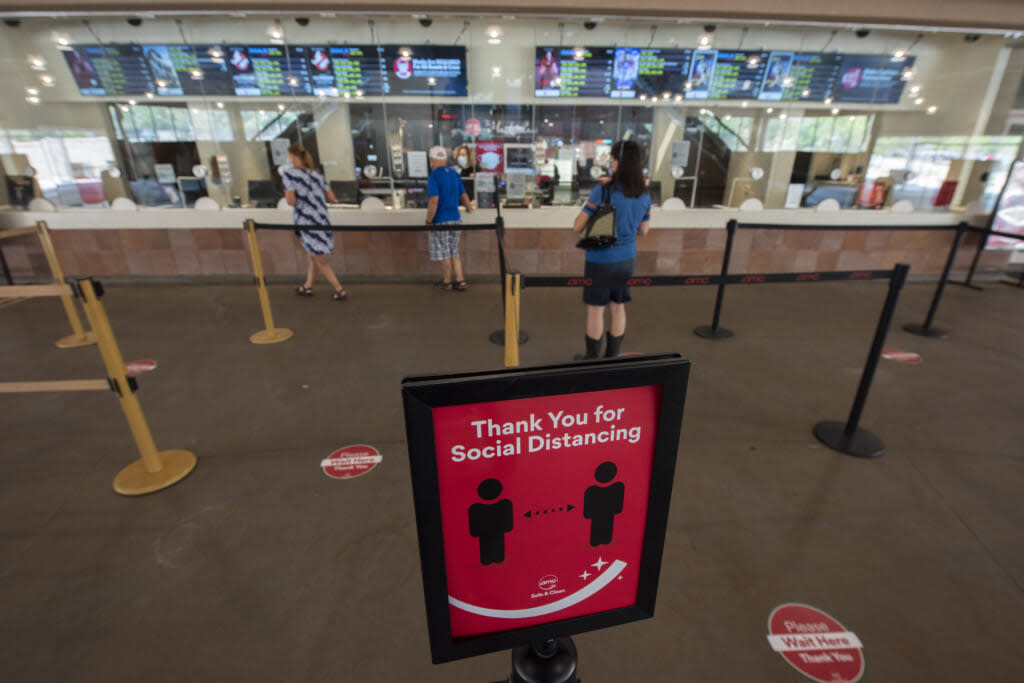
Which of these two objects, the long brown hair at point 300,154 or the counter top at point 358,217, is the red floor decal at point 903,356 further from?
the long brown hair at point 300,154

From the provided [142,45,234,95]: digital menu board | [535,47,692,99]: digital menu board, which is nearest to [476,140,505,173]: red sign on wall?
[535,47,692,99]: digital menu board

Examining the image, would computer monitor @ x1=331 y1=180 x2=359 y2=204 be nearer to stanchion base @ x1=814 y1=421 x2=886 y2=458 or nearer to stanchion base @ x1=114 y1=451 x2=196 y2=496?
stanchion base @ x1=114 y1=451 x2=196 y2=496

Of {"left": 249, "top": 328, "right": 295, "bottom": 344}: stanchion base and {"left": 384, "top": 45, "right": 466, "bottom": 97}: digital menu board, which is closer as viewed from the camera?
{"left": 249, "top": 328, "right": 295, "bottom": 344}: stanchion base

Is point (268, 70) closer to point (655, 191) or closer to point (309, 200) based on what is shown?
point (309, 200)

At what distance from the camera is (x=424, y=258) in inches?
250

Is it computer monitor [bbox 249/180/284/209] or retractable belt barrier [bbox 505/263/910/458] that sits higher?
computer monitor [bbox 249/180/284/209]

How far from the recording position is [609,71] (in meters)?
6.44

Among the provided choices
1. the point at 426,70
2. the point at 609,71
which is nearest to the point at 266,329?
the point at 426,70

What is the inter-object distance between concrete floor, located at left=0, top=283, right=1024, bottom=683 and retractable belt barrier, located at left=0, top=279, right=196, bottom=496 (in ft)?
0.29

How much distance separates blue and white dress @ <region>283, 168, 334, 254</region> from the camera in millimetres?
5098

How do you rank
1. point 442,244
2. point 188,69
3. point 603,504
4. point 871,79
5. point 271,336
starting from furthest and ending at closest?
point 871,79
point 188,69
point 442,244
point 271,336
point 603,504

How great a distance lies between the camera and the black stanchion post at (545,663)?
81 cm

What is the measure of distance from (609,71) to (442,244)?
3.30 metres

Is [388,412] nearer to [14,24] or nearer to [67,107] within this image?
[67,107]
